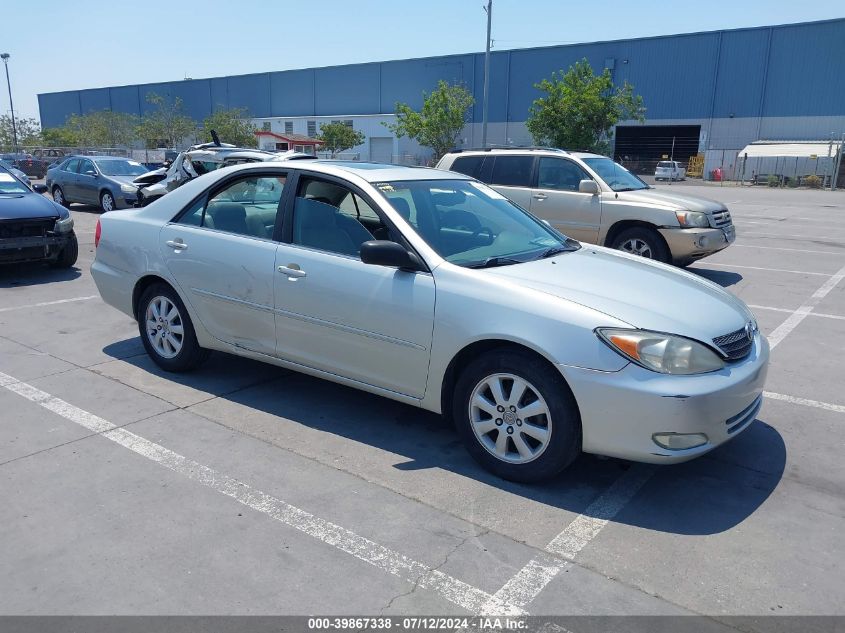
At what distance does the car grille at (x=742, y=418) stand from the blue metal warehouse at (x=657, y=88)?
5217 centimetres

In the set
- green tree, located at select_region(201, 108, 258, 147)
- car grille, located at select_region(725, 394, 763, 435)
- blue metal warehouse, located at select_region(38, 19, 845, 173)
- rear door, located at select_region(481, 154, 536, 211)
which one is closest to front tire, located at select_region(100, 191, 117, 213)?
rear door, located at select_region(481, 154, 536, 211)

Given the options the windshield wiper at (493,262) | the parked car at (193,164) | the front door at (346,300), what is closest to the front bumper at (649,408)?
the windshield wiper at (493,262)

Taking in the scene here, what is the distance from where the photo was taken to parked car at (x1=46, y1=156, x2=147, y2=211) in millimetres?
17234

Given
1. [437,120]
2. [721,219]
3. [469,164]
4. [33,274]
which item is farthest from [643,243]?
[437,120]

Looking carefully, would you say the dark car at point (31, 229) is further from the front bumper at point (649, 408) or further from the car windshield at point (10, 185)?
the front bumper at point (649, 408)

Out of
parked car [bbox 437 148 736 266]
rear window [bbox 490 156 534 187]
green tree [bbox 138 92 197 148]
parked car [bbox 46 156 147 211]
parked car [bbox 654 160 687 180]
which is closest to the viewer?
parked car [bbox 437 148 736 266]

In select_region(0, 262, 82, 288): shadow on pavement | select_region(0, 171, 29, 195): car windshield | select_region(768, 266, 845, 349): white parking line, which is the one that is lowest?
select_region(0, 262, 82, 288): shadow on pavement

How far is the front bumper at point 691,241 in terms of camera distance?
9.56 metres

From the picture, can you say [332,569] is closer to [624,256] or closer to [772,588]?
[772,588]

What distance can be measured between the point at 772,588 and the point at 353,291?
268cm

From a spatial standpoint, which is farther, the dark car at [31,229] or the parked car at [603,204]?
the parked car at [603,204]

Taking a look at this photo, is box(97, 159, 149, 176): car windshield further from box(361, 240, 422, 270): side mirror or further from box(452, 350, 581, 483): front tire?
box(452, 350, 581, 483): front tire

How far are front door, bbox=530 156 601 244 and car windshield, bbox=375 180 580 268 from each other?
5306mm

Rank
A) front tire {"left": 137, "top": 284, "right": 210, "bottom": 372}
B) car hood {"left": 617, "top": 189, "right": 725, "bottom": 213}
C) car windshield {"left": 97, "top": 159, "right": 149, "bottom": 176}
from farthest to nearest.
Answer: car windshield {"left": 97, "top": 159, "right": 149, "bottom": 176} → car hood {"left": 617, "top": 189, "right": 725, "bottom": 213} → front tire {"left": 137, "top": 284, "right": 210, "bottom": 372}
